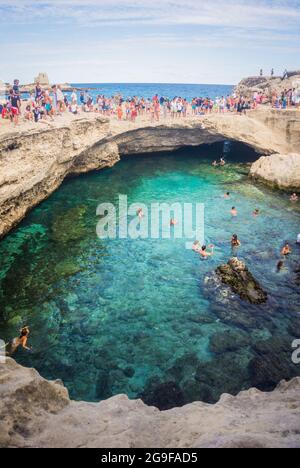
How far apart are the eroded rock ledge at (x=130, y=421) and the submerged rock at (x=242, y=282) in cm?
653

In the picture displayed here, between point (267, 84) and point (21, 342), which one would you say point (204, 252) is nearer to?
point (21, 342)

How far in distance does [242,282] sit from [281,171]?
53.1 feet

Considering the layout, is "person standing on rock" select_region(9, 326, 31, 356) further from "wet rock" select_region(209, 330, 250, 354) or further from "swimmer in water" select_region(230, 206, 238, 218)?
"swimmer in water" select_region(230, 206, 238, 218)

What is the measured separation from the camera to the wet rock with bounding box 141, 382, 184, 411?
32.2 ft

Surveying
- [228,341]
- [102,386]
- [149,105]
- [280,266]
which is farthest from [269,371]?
[149,105]

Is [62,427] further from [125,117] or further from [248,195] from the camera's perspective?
[125,117]

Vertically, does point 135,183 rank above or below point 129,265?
above

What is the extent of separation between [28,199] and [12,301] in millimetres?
9673

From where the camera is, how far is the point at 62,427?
612cm

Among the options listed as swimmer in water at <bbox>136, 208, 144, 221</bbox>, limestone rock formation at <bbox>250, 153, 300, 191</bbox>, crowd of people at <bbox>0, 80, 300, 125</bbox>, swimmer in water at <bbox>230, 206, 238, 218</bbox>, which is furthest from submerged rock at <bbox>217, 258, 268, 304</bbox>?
crowd of people at <bbox>0, 80, 300, 125</bbox>

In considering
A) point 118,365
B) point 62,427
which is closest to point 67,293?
point 118,365

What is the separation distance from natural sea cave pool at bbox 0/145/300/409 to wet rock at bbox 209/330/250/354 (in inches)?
1.5

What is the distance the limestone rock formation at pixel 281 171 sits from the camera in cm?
2696

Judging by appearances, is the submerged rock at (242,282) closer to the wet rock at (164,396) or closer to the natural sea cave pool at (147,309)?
the natural sea cave pool at (147,309)
